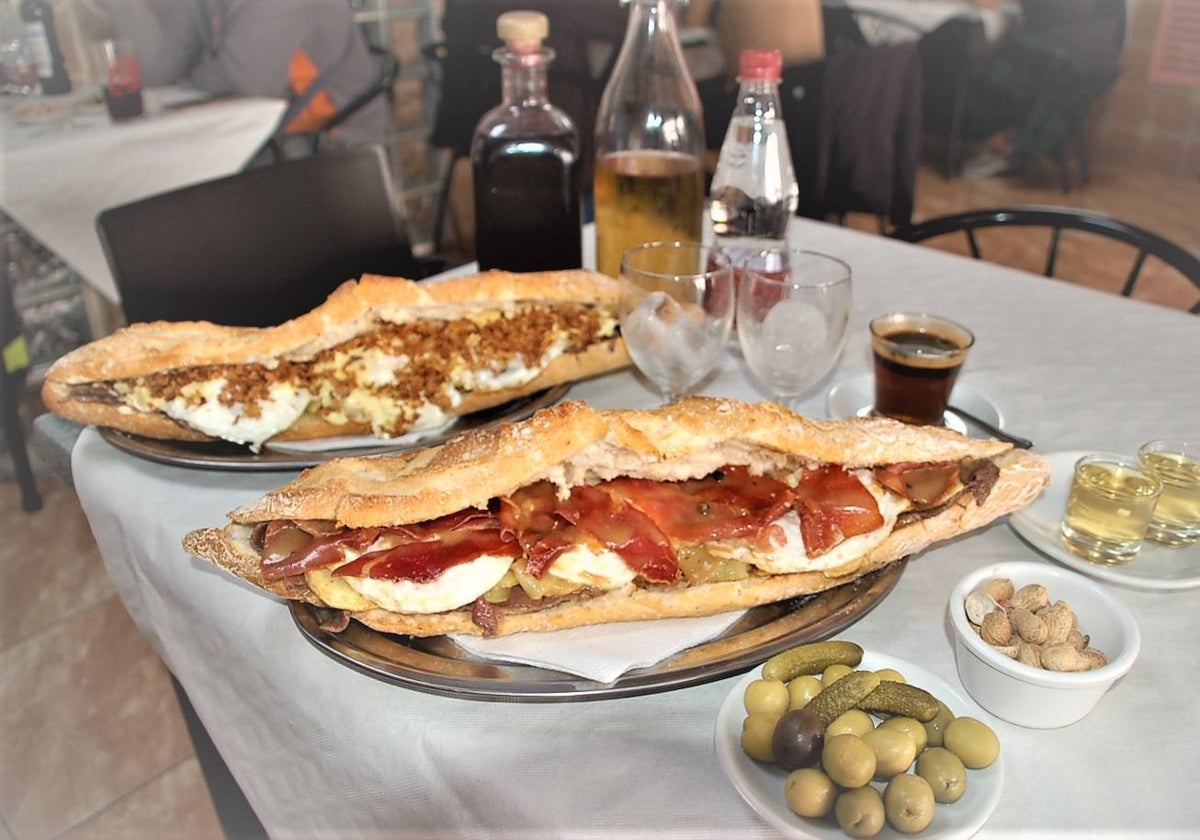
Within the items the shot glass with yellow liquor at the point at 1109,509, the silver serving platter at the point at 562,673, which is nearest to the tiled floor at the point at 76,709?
the silver serving platter at the point at 562,673

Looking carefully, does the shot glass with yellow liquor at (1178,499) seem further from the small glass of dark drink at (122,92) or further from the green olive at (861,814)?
the small glass of dark drink at (122,92)

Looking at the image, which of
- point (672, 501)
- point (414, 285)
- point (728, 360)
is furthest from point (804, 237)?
point (672, 501)

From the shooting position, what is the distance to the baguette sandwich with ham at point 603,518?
0.94 m

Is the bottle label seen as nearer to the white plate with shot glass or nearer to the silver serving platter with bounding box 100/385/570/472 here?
the silver serving platter with bounding box 100/385/570/472

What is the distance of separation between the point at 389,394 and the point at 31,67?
9.94 feet

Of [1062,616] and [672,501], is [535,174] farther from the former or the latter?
[1062,616]

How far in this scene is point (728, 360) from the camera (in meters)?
1.65

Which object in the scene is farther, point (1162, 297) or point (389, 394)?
point (1162, 297)

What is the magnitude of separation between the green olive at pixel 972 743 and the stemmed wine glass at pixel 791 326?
64 cm

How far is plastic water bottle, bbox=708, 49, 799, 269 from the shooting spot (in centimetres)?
155

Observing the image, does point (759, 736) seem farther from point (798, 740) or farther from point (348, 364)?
point (348, 364)

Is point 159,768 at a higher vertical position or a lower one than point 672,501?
lower

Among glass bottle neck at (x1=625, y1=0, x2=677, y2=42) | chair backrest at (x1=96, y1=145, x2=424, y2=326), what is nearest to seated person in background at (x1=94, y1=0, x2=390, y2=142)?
chair backrest at (x1=96, y1=145, x2=424, y2=326)

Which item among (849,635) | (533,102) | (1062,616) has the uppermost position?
(533,102)
